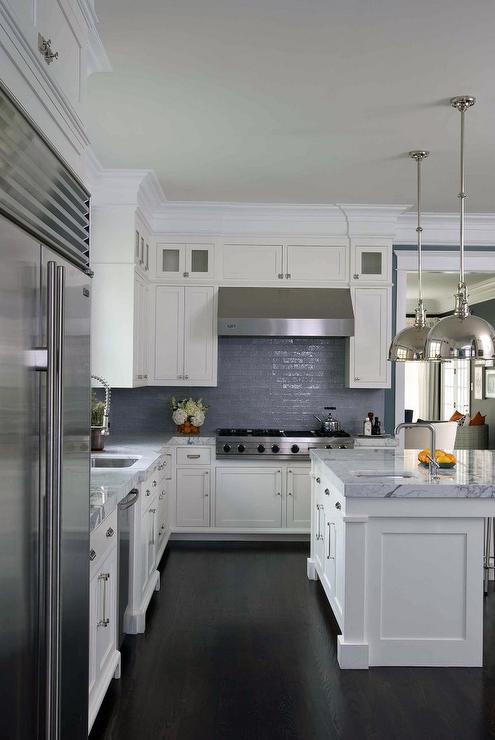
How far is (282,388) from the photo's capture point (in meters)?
6.24

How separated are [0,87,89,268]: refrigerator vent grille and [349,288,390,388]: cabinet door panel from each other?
4.07 metres

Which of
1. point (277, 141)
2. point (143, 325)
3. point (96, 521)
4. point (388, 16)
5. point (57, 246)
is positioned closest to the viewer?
point (57, 246)

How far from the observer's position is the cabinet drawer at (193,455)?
563 cm

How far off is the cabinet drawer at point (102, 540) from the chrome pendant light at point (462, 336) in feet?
5.99

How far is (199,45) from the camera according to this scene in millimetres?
2957

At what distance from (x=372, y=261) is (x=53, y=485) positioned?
481 cm

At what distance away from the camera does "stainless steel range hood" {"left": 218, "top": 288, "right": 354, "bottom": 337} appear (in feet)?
18.7

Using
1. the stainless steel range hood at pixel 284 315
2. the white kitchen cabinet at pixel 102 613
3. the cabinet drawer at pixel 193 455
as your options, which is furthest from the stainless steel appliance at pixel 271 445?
the white kitchen cabinet at pixel 102 613

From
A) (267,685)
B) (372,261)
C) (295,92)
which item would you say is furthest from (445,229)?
(267,685)

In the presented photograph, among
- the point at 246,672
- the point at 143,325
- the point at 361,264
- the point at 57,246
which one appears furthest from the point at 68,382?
the point at 361,264

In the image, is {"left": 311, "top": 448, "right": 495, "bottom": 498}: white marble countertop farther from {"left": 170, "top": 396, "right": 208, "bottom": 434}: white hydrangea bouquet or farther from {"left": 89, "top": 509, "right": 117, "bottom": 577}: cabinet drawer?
{"left": 170, "top": 396, "right": 208, "bottom": 434}: white hydrangea bouquet

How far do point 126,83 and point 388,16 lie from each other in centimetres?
136

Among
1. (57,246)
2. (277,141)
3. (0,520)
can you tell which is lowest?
(0,520)

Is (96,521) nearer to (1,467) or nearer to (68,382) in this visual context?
(68,382)
